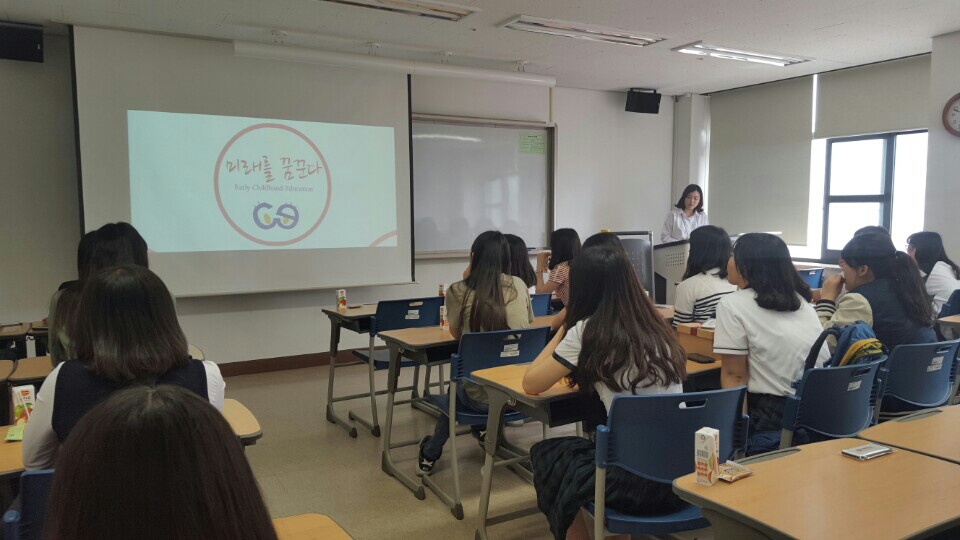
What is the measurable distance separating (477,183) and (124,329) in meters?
5.13

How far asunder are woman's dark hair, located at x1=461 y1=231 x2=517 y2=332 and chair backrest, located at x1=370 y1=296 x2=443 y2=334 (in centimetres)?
89

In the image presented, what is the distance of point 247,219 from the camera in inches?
208

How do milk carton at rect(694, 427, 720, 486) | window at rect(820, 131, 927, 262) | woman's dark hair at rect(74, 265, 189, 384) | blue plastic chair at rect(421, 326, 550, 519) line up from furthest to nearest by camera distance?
window at rect(820, 131, 927, 262) < blue plastic chair at rect(421, 326, 550, 519) < woman's dark hair at rect(74, 265, 189, 384) < milk carton at rect(694, 427, 720, 486)

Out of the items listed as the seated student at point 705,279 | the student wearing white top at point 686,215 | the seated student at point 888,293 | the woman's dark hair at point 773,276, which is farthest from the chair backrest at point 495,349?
the student wearing white top at point 686,215

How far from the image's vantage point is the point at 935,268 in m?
4.27

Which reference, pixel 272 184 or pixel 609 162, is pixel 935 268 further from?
pixel 272 184

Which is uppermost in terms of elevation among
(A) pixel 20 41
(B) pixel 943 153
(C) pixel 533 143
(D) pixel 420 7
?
(D) pixel 420 7

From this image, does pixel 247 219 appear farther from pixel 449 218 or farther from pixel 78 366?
pixel 78 366

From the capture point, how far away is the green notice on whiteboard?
6766 millimetres

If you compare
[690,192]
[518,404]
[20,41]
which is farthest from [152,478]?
[690,192]

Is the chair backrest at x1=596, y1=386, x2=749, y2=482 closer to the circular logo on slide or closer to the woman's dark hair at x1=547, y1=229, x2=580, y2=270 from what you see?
the woman's dark hair at x1=547, y1=229, x2=580, y2=270

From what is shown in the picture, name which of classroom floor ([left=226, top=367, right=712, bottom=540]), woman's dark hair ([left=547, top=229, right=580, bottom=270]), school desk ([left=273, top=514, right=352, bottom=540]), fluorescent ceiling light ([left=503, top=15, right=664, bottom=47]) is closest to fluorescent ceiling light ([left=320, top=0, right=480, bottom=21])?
fluorescent ceiling light ([left=503, top=15, right=664, bottom=47])

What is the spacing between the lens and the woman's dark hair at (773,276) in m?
2.38

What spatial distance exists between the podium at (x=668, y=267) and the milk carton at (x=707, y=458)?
11.0 feet
